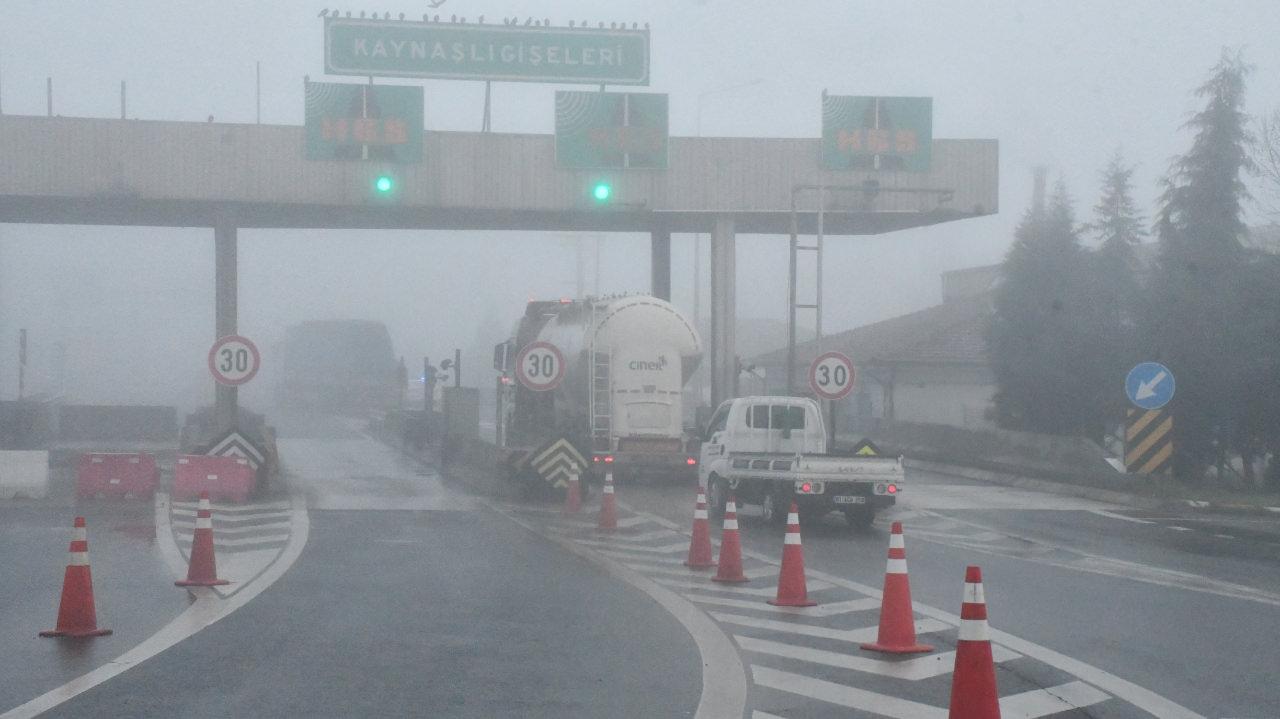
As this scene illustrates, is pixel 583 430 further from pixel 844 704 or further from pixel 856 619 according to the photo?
pixel 844 704

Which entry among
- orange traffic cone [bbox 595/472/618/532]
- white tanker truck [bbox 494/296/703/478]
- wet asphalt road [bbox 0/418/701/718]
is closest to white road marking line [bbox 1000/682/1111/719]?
wet asphalt road [bbox 0/418/701/718]

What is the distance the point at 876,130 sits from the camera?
33188 millimetres

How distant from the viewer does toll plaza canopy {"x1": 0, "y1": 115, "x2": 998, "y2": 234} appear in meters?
33.3

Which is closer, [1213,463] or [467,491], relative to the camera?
[467,491]

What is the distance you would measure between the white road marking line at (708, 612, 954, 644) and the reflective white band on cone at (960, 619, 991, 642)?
11.3 ft

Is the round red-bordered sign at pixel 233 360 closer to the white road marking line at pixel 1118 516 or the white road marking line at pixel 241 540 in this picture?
the white road marking line at pixel 241 540

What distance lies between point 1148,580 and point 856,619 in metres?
4.27

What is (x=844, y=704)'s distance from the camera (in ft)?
27.9

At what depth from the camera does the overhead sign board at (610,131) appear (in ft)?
108

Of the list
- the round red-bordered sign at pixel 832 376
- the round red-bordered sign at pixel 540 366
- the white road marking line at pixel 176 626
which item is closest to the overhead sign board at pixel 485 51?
the round red-bordered sign at pixel 540 366

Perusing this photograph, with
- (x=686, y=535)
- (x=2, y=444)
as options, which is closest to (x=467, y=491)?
(x=686, y=535)

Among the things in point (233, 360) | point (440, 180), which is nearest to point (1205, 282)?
point (440, 180)

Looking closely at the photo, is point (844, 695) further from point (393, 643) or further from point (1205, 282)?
point (1205, 282)

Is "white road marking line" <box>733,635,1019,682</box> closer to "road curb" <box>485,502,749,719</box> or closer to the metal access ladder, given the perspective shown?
"road curb" <box>485,502,749,719</box>
